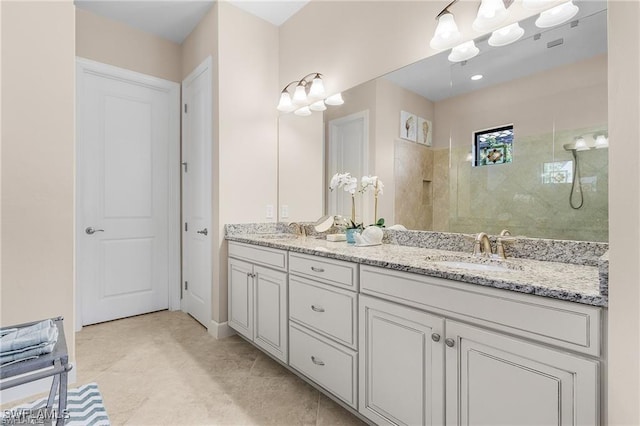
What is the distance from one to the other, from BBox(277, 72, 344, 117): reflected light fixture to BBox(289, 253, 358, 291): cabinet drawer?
50.1 inches

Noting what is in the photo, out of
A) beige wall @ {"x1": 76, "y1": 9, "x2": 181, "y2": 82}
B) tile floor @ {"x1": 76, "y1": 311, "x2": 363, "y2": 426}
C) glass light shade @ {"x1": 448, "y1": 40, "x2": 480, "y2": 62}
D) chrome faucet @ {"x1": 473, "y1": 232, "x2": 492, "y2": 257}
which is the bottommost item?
tile floor @ {"x1": 76, "y1": 311, "x2": 363, "y2": 426}

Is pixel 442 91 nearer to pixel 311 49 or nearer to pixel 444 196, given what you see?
pixel 444 196

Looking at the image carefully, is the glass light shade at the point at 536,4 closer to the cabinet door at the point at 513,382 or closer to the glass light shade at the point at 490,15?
the glass light shade at the point at 490,15

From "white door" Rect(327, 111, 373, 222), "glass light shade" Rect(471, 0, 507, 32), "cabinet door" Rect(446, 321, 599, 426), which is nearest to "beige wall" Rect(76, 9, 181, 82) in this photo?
"white door" Rect(327, 111, 373, 222)

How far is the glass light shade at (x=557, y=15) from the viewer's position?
138 cm

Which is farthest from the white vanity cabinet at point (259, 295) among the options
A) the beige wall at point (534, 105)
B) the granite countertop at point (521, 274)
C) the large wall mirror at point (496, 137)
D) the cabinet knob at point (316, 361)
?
the beige wall at point (534, 105)

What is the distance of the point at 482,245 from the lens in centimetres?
160

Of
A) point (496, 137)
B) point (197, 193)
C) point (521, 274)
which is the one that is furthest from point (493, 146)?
point (197, 193)

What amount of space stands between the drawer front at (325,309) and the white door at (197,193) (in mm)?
1206

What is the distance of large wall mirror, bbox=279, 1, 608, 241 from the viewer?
4.43 ft

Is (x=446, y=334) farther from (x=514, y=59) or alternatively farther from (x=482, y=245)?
(x=514, y=59)

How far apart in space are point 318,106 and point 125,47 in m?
2.04

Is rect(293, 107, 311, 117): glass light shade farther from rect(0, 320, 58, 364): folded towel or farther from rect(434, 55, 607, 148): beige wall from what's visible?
rect(0, 320, 58, 364): folded towel

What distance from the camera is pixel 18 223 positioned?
187 centimetres
